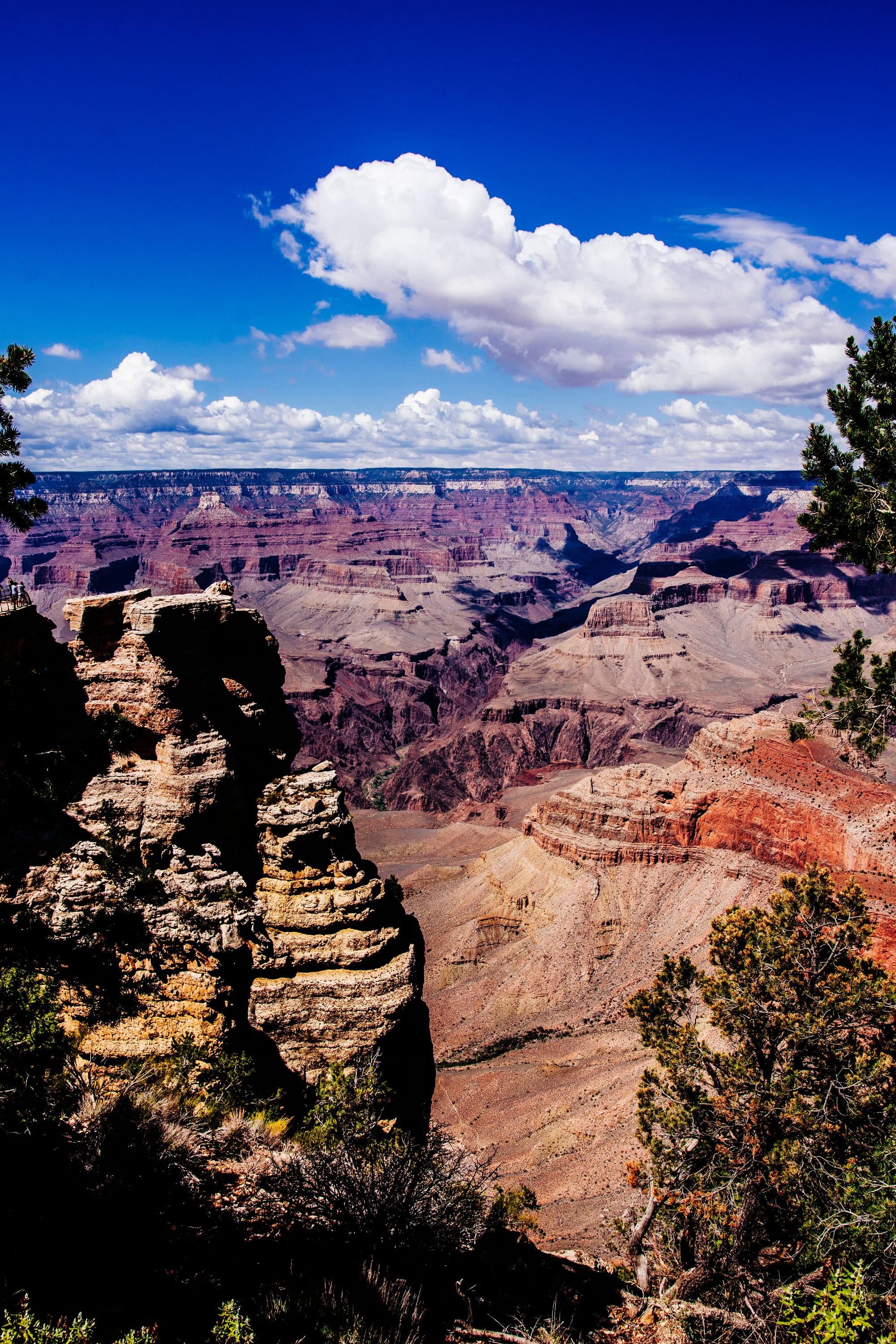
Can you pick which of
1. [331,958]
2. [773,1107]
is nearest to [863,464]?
[773,1107]

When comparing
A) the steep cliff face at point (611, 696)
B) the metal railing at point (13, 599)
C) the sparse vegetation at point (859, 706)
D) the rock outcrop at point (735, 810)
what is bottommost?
the steep cliff face at point (611, 696)

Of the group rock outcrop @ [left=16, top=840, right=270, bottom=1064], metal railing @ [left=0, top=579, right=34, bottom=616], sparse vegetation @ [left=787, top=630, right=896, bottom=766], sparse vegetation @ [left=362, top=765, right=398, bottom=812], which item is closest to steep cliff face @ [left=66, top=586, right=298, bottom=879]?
metal railing @ [left=0, top=579, right=34, bottom=616]

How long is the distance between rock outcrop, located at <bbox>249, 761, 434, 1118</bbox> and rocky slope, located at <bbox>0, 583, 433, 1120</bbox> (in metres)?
0.04

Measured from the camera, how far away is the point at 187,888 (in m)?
15.6

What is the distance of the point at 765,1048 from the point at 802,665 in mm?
183920

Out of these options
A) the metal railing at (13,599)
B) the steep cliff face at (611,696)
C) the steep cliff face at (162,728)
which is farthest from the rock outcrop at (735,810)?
the steep cliff face at (611,696)

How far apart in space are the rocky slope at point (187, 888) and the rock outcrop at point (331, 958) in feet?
0.12

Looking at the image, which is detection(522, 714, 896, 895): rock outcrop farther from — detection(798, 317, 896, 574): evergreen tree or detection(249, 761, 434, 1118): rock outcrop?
detection(249, 761, 434, 1118): rock outcrop

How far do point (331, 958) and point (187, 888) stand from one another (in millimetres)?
3454

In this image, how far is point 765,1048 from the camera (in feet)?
49.5

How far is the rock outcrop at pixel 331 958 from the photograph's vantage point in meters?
15.2

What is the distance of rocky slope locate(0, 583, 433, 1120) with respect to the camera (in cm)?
1442

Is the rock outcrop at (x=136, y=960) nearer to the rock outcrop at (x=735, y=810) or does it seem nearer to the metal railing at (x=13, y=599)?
the metal railing at (x=13, y=599)

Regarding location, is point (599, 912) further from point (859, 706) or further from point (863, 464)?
point (863, 464)
